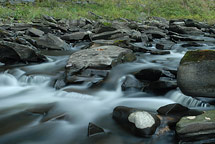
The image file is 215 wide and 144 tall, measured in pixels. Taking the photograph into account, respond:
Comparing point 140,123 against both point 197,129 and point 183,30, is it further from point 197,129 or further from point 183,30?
point 183,30

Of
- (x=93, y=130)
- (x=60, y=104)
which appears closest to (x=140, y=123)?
(x=93, y=130)

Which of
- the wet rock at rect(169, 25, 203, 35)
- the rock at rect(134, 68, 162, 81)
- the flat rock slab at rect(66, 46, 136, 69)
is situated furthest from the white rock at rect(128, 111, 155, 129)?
the wet rock at rect(169, 25, 203, 35)

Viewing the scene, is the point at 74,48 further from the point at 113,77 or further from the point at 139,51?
the point at 113,77

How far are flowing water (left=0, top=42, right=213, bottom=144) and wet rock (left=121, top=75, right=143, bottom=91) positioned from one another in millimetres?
127

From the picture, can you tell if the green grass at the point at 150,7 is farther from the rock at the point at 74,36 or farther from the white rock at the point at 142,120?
the white rock at the point at 142,120

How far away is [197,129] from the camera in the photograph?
2811 millimetres

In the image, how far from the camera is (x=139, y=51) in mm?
8273

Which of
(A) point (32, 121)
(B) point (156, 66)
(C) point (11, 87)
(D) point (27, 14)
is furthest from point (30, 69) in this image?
(D) point (27, 14)

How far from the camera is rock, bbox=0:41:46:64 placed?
20.3 ft

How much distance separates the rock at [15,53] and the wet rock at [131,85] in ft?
9.49

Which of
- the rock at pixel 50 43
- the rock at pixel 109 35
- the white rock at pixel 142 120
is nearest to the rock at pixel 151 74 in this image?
the white rock at pixel 142 120

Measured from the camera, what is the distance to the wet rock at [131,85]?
483cm

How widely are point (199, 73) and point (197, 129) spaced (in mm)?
1307

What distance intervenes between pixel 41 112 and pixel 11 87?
1.79m
